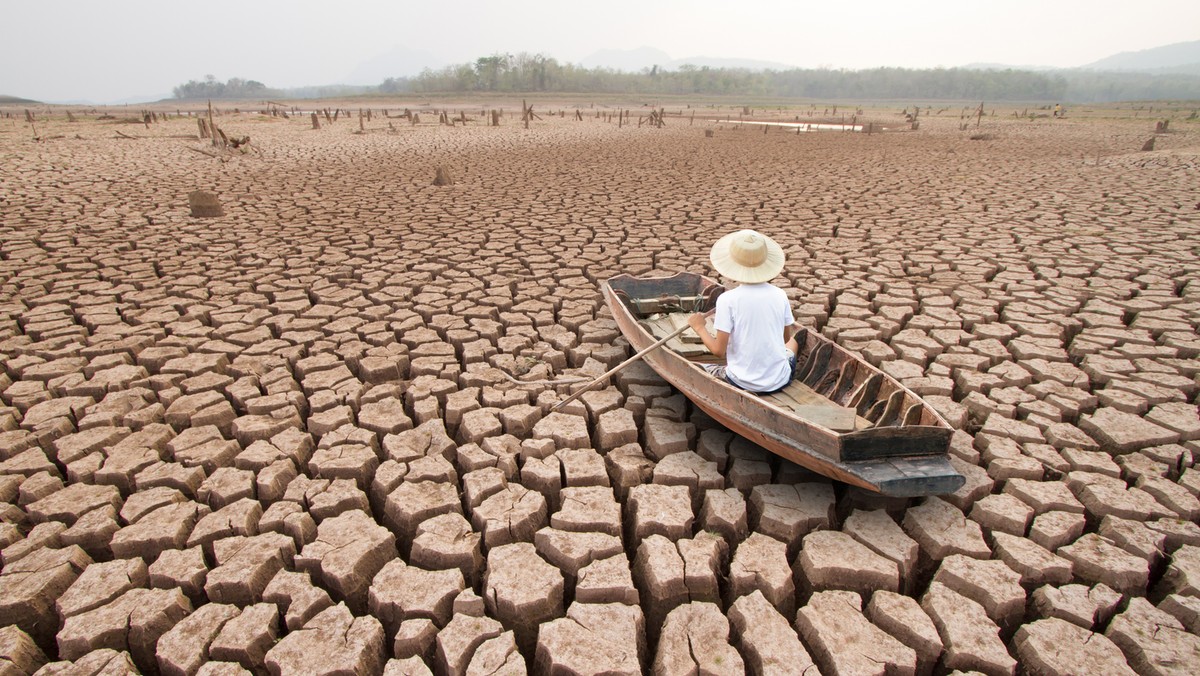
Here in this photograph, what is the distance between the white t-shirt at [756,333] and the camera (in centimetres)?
301

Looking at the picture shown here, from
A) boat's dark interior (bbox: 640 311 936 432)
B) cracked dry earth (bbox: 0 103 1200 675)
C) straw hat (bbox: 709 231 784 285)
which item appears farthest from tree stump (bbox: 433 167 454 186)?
straw hat (bbox: 709 231 784 285)

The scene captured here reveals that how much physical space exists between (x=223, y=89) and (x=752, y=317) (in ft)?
449

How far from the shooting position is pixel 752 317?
9.85 feet

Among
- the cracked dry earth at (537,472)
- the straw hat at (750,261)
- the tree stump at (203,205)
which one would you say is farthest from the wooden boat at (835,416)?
the tree stump at (203,205)

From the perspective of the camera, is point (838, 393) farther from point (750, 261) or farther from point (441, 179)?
point (441, 179)

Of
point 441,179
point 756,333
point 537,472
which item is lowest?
point 537,472

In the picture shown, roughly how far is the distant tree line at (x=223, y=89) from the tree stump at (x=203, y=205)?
404 feet

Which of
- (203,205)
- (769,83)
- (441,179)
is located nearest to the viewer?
(203,205)

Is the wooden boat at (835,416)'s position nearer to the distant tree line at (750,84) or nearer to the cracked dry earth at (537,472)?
the cracked dry earth at (537,472)

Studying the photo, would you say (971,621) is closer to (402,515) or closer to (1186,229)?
(402,515)

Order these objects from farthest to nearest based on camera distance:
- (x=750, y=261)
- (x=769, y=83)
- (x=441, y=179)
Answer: (x=769, y=83), (x=441, y=179), (x=750, y=261)

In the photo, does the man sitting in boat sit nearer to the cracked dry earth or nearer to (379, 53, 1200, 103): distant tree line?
the cracked dry earth

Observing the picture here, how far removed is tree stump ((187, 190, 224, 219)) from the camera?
7309 mm

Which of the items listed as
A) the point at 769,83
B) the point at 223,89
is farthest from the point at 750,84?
the point at 223,89
